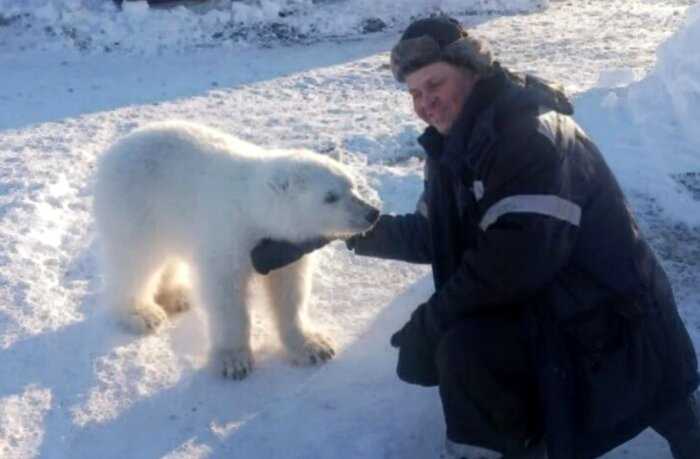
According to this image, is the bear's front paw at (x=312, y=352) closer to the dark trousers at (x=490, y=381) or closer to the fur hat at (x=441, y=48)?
the dark trousers at (x=490, y=381)

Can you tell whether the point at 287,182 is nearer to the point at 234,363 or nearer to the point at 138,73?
the point at 234,363

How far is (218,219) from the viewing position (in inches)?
155

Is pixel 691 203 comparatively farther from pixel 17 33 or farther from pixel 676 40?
pixel 17 33

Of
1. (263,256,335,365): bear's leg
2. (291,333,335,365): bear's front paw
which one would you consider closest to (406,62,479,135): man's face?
(263,256,335,365): bear's leg

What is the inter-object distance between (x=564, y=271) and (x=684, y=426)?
0.71m

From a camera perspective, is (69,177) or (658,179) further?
(69,177)

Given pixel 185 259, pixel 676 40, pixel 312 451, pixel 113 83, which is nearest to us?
pixel 312 451

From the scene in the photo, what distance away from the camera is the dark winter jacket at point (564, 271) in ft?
9.11

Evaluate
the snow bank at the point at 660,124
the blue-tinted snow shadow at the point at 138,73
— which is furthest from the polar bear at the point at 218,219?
the blue-tinted snow shadow at the point at 138,73

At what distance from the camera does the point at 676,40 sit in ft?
23.7

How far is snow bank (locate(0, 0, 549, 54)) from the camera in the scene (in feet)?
34.7

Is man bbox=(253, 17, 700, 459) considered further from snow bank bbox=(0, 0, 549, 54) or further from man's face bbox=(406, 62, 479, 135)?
snow bank bbox=(0, 0, 549, 54)

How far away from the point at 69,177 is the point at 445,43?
4008 millimetres

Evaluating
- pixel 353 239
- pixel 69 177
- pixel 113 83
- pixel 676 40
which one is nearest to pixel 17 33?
pixel 113 83
